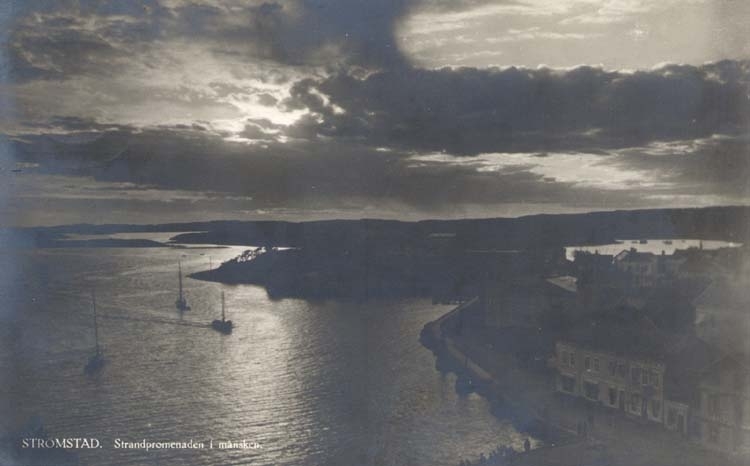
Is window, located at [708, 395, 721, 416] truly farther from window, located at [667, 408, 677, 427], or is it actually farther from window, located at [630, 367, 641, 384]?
Answer: window, located at [630, 367, 641, 384]

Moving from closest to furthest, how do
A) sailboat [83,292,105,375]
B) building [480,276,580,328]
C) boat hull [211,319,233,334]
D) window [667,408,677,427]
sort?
window [667,408,677,427] < building [480,276,580,328] < sailboat [83,292,105,375] < boat hull [211,319,233,334]

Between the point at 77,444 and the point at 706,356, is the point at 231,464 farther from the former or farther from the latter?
the point at 706,356

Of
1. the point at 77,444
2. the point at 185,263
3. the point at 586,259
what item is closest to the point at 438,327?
the point at 586,259

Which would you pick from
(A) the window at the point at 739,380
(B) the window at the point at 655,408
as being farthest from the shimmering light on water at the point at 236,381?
Result: (A) the window at the point at 739,380

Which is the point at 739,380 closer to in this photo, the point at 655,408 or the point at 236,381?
the point at 655,408

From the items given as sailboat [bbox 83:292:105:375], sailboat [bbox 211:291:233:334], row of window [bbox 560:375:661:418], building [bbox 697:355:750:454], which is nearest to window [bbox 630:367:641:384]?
row of window [bbox 560:375:661:418]
